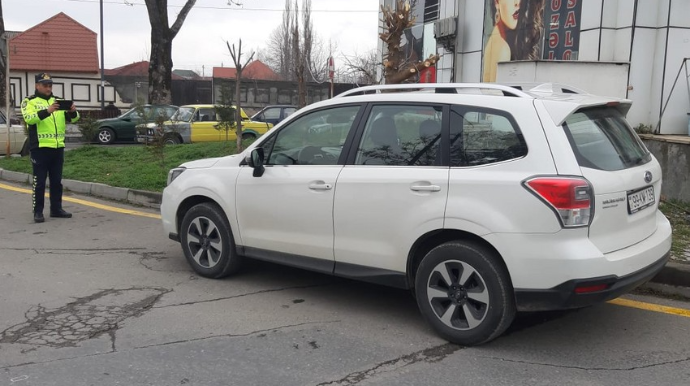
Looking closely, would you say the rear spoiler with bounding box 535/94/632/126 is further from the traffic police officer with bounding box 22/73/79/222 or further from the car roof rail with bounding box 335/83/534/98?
the traffic police officer with bounding box 22/73/79/222

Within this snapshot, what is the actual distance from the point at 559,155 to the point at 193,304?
119 inches

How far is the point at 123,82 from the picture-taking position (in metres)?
38.0

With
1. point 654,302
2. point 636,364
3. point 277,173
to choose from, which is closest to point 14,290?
point 277,173

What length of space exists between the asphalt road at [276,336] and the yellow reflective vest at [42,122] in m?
2.53

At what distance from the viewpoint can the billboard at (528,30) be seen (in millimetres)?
10836

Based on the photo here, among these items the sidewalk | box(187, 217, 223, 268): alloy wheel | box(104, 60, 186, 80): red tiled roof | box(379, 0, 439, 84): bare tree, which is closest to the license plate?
the sidewalk

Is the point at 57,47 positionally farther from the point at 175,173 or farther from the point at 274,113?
the point at 175,173

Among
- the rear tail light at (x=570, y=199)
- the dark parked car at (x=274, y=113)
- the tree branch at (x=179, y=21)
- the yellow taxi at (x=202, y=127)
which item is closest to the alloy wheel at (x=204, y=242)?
the rear tail light at (x=570, y=199)

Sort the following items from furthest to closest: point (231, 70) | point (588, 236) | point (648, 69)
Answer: point (231, 70), point (648, 69), point (588, 236)

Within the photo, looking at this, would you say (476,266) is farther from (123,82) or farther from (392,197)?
(123,82)

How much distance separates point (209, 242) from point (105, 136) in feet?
54.7

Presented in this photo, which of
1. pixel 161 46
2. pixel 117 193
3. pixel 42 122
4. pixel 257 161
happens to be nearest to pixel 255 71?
pixel 161 46

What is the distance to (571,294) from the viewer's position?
3.75m

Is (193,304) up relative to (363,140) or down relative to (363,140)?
down
